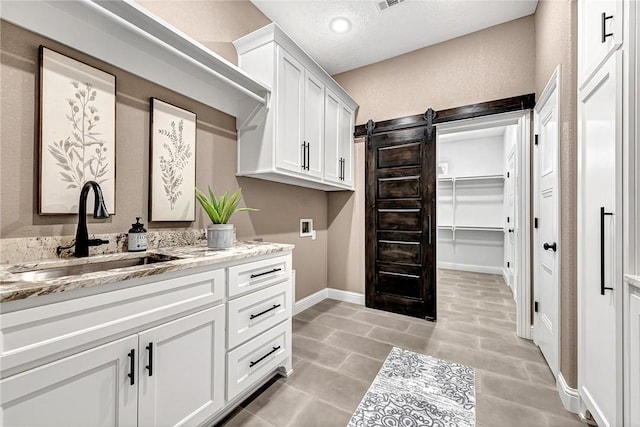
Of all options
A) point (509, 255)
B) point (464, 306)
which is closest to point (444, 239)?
point (509, 255)

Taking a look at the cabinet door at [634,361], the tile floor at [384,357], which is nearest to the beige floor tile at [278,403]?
the tile floor at [384,357]

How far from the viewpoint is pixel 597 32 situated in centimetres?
136

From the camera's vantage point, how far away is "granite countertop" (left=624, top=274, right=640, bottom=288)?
1064 mm

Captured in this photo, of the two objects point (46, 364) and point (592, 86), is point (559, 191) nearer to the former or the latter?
point (592, 86)

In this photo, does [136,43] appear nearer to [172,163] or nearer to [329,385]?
[172,163]

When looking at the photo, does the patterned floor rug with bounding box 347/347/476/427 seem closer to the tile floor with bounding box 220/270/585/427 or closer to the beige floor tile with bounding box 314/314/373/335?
the tile floor with bounding box 220/270/585/427

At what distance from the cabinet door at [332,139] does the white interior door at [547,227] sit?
1.91 m

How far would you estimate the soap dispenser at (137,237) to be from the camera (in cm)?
151

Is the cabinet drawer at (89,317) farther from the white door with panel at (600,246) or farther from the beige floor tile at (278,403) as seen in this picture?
the white door with panel at (600,246)

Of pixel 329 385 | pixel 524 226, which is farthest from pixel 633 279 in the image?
pixel 329 385

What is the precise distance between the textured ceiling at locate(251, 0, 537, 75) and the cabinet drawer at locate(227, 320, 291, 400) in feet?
9.36

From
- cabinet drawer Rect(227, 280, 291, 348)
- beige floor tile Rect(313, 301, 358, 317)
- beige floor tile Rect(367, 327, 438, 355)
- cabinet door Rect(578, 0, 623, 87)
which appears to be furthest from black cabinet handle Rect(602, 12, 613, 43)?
beige floor tile Rect(313, 301, 358, 317)

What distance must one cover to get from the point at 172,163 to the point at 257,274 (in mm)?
966

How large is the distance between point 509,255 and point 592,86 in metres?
3.57
